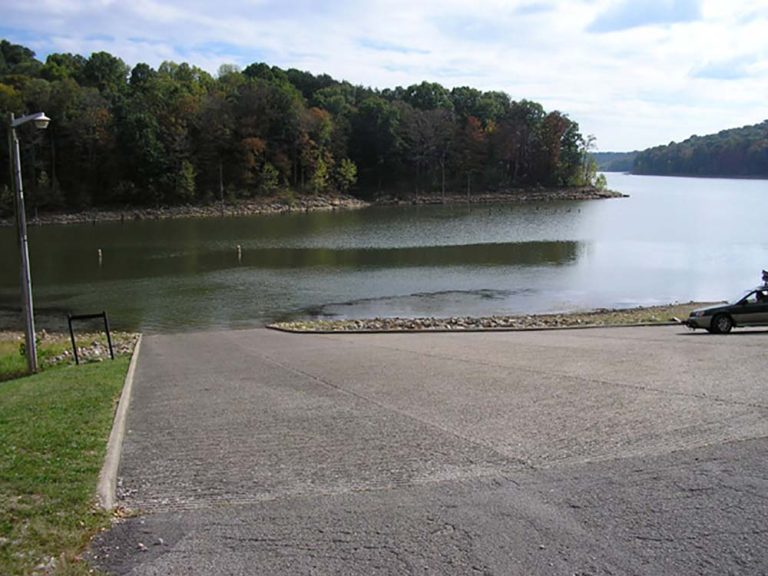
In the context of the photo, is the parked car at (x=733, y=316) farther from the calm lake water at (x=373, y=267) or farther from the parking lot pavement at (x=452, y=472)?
the calm lake water at (x=373, y=267)

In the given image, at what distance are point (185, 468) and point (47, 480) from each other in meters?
1.49

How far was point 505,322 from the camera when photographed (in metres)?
28.3

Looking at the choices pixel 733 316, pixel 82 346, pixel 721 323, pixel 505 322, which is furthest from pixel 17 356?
pixel 733 316

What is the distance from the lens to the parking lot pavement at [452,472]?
5590 millimetres

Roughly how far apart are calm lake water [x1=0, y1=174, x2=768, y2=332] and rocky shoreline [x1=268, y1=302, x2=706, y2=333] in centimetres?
297

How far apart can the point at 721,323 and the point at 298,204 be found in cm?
9173

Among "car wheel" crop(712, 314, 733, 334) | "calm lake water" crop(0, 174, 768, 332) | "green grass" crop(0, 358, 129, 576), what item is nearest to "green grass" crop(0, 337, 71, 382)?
"green grass" crop(0, 358, 129, 576)

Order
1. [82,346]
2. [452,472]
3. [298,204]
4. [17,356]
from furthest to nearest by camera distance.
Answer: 1. [298,204]
2. [82,346]
3. [17,356]
4. [452,472]

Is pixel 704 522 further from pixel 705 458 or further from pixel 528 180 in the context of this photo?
pixel 528 180

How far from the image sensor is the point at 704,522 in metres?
5.98

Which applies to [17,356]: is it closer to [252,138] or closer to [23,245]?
[23,245]

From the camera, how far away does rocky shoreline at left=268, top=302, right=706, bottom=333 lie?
26.0 metres

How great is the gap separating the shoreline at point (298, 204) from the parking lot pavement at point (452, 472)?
286ft

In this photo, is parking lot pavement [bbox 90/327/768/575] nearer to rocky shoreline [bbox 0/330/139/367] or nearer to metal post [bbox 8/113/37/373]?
metal post [bbox 8/113/37/373]
